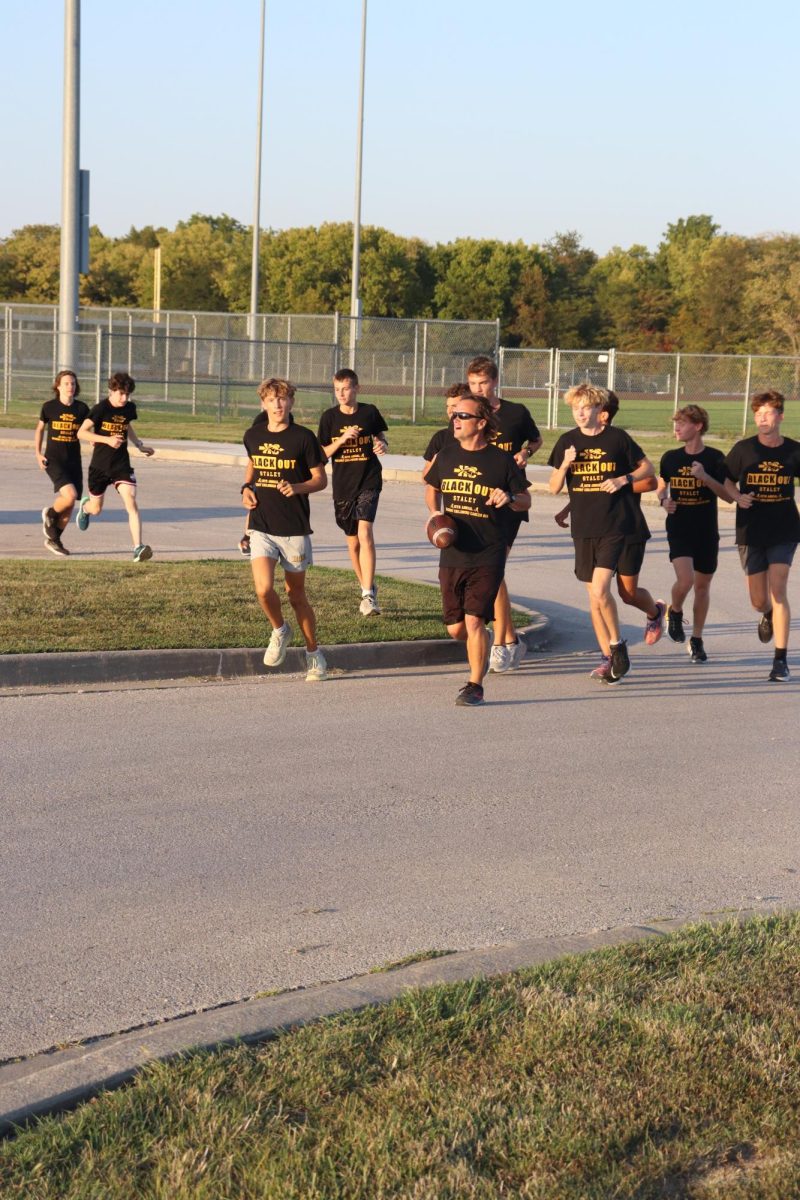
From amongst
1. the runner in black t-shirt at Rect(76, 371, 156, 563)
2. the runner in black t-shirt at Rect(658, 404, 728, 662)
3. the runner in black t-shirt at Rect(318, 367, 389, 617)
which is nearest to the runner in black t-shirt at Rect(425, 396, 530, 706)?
the runner in black t-shirt at Rect(658, 404, 728, 662)

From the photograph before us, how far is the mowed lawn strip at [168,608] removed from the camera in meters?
10.4

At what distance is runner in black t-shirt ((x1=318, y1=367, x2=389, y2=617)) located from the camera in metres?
12.4

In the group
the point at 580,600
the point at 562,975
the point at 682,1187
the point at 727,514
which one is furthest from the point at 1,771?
the point at 727,514

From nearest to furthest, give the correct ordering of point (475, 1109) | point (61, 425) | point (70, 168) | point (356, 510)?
point (475, 1109)
point (356, 510)
point (61, 425)
point (70, 168)

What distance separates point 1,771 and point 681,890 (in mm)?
3340

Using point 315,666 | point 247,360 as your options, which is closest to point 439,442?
point 315,666

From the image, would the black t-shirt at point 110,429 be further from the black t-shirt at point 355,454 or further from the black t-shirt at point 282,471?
the black t-shirt at point 282,471

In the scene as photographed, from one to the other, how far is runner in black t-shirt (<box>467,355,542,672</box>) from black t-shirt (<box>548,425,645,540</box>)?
0.38 meters

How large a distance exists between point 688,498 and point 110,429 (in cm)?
595

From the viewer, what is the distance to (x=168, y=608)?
37.6 ft

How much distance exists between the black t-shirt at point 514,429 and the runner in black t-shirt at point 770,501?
140 centimetres

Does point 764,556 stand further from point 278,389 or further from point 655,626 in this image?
point 278,389

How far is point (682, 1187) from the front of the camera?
3373 mm

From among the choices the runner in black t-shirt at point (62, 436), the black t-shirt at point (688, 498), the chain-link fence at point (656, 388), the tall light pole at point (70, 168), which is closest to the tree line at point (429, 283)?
the chain-link fence at point (656, 388)
